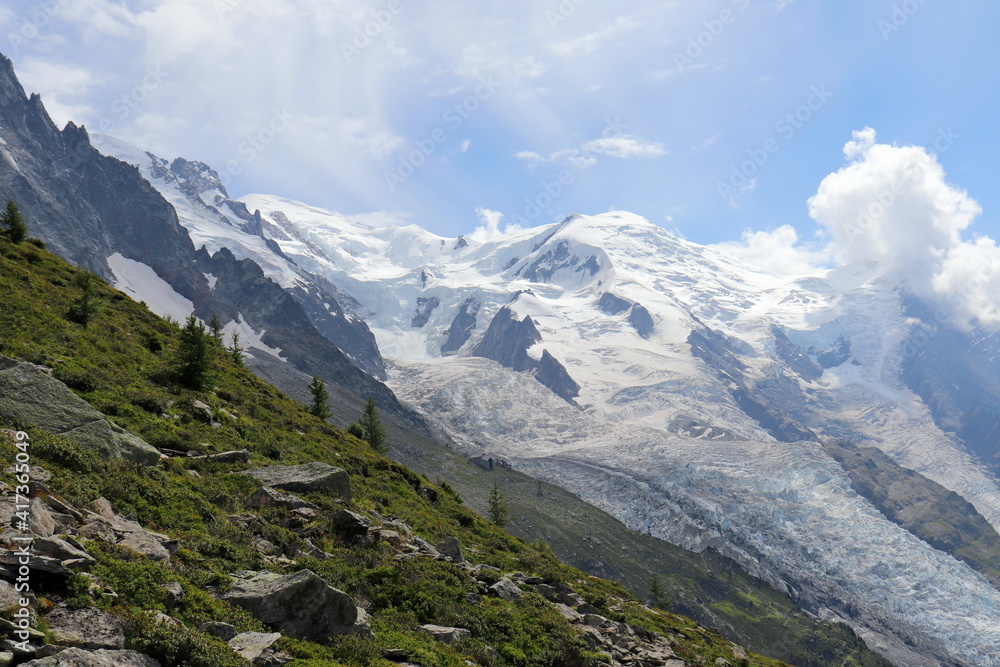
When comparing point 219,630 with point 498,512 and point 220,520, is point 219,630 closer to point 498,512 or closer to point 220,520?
point 220,520

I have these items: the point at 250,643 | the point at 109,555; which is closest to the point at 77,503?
the point at 109,555

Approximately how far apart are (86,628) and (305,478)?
15153mm

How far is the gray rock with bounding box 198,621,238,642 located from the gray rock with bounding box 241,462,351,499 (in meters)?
12.0

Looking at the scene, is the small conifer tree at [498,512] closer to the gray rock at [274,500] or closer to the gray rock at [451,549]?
the gray rock at [451,549]

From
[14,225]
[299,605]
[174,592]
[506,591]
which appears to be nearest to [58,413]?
[174,592]

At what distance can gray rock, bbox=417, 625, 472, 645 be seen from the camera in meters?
17.0

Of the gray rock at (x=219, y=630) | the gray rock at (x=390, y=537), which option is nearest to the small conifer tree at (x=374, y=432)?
the gray rock at (x=390, y=537)

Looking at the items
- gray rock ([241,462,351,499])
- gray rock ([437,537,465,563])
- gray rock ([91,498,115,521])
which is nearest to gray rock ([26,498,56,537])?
gray rock ([91,498,115,521])

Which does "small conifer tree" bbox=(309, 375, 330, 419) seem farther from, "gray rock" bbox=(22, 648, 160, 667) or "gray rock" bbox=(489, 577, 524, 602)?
"gray rock" bbox=(22, 648, 160, 667)

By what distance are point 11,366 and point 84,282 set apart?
24.4 meters

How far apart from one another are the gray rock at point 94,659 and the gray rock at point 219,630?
6.03 ft

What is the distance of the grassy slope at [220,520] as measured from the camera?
1297 cm

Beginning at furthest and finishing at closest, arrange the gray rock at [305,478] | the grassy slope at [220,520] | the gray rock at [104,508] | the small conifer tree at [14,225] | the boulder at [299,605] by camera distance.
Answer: the small conifer tree at [14,225]
the gray rock at [305,478]
the gray rock at [104,508]
the boulder at [299,605]
the grassy slope at [220,520]

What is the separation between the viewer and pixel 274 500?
22031mm
